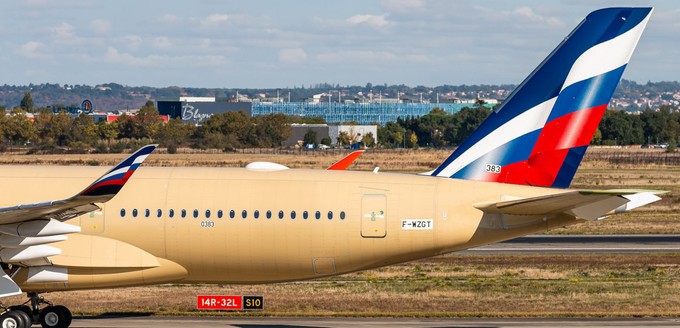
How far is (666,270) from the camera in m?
47.5

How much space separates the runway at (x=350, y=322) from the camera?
112 feet

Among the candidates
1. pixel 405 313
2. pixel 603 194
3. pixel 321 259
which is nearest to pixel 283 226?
pixel 321 259

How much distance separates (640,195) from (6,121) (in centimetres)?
17098

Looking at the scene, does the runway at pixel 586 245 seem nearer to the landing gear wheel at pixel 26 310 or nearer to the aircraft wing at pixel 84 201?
the landing gear wheel at pixel 26 310

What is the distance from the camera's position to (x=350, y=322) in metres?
35.2

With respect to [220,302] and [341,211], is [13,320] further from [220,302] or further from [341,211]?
[341,211]

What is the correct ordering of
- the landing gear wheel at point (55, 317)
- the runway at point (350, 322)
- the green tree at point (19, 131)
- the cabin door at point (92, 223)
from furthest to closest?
1. the green tree at point (19, 131)
2. the runway at point (350, 322)
3. the landing gear wheel at point (55, 317)
4. the cabin door at point (92, 223)

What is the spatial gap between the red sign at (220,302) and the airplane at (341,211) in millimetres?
4598

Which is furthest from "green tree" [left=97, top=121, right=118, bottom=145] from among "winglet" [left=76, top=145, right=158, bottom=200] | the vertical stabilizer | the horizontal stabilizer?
"winglet" [left=76, top=145, right=158, bottom=200]

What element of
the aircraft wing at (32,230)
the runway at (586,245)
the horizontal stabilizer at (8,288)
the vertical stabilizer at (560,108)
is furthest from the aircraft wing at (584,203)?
the runway at (586,245)

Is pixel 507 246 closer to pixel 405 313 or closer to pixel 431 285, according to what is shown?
pixel 431 285

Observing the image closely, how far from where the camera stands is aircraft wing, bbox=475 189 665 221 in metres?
28.8

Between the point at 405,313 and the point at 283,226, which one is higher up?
the point at 283,226

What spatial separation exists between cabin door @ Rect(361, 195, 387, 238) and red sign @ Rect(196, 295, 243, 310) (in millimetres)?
6991
